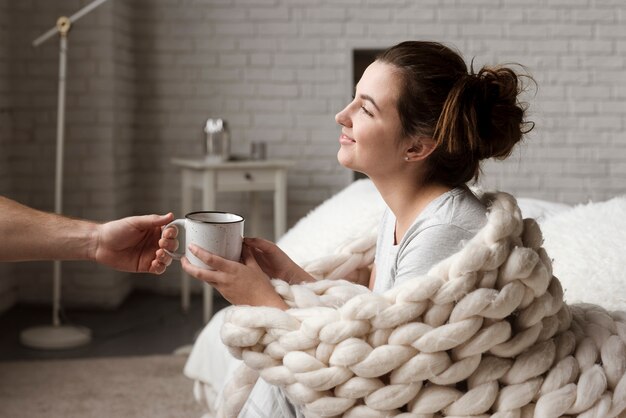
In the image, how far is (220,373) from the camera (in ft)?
6.75

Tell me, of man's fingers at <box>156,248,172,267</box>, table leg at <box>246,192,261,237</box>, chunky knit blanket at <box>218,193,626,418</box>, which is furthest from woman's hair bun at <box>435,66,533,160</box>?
table leg at <box>246,192,261,237</box>

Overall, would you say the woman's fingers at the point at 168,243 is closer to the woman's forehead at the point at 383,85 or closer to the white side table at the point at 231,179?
the woman's forehead at the point at 383,85

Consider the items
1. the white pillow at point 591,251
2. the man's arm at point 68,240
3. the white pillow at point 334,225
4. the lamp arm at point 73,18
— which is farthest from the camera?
the lamp arm at point 73,18

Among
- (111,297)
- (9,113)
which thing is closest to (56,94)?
(9,113)

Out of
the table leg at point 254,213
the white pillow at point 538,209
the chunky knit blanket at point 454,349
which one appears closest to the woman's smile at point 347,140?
the chunky knit blanket at point 454,349

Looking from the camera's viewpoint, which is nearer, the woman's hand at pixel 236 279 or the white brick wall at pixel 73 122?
the woman's hand at pixel 236 279

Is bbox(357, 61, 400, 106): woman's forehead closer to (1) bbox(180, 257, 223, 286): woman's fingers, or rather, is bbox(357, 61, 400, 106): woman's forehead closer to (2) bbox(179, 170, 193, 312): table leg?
(1) bbox(180, 257, 223, 286): woman's fingers

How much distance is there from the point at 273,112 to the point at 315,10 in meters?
0.55

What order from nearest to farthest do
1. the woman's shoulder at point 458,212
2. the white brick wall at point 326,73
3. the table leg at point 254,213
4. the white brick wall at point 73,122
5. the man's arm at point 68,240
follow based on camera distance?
the woman's shoulder at point 458,212, the man's arm at point 68,240, the white brick wall at point 73,122, the table leg at point 254,213, the white brick wall at point 326,73

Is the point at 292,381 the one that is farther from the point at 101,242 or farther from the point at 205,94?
the point at 205,94

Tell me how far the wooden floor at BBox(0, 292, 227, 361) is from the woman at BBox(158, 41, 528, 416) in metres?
2.07

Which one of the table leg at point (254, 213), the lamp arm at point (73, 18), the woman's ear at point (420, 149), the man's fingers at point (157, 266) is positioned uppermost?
the lamp arm at point (73, 18)

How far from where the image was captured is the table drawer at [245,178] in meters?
3.77

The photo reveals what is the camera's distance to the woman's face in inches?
58.0
